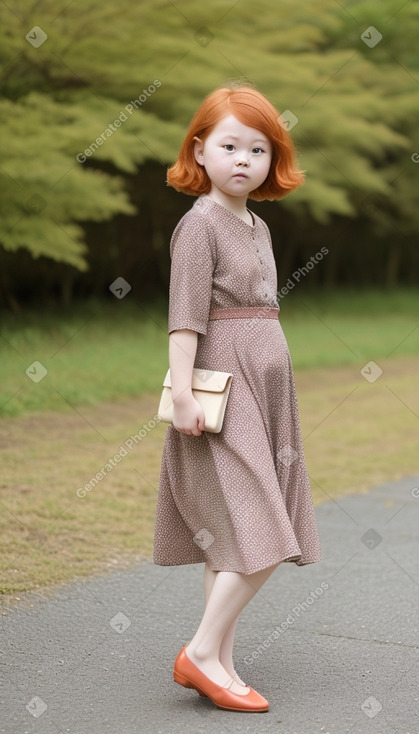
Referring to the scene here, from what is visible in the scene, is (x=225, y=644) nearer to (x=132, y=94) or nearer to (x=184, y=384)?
(x=184, y=384)

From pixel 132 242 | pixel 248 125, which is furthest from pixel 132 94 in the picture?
pixel 248 125

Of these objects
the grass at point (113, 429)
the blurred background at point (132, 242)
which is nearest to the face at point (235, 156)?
the blurred background at point (132, 242)

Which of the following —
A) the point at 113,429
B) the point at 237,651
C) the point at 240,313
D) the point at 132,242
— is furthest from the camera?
the point at 132,242

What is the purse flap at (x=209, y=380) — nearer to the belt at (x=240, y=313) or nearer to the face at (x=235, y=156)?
the belt at (x=240, y=313)

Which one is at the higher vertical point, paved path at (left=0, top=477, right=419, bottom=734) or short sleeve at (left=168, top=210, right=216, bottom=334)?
short sleeve at (left=168, top=210, right=216, bottom=334)

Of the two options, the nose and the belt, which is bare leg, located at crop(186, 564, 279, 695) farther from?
the nose

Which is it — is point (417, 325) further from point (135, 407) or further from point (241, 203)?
point (241, 203)

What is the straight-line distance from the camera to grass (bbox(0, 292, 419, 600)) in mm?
4637

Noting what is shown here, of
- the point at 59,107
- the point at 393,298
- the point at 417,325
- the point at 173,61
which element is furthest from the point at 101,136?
the point at 393,298

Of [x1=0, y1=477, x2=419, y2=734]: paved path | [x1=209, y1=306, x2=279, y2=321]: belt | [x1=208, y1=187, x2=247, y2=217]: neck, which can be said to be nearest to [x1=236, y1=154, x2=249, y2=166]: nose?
[x1=208, y1=187, x2=247, y2=217]: neck

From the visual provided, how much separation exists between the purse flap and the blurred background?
1.05 metres

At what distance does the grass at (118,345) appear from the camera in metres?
8.95

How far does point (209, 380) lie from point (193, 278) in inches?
11.6

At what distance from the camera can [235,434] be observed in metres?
2.74
